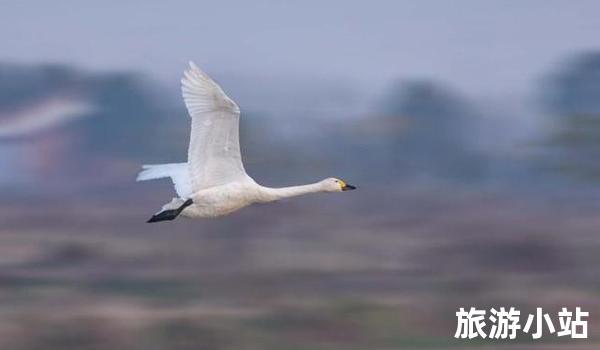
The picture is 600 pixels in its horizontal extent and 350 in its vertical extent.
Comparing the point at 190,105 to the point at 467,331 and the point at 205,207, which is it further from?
the point at 467,331

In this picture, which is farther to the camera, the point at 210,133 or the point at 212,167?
the point at 212,167

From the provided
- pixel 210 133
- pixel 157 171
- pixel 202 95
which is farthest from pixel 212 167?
pixel 157 171

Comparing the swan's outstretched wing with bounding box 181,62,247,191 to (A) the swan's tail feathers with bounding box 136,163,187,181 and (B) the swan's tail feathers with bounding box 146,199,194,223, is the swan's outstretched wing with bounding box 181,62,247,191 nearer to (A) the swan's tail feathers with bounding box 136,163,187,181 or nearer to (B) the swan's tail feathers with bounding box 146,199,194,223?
(B) the swan's tail feathers with bounding box 146,199,194,223

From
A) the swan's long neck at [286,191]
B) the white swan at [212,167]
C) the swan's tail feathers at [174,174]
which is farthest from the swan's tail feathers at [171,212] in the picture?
the swan's long neck at [286,191]

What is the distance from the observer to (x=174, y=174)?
1046 cm

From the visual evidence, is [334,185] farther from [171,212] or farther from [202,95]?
[202,95]

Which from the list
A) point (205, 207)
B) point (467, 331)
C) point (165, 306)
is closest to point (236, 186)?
point (205, 207)

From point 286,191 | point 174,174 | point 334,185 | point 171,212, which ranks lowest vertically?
point 171,212

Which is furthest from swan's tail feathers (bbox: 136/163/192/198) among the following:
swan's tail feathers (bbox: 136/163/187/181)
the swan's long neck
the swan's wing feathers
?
the swan's wing feathers

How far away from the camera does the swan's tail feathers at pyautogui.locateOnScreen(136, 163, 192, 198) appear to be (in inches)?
400

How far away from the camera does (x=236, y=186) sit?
32.5ft

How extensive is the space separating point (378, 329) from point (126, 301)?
8.58 ft

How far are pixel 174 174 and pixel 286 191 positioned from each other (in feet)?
2.73

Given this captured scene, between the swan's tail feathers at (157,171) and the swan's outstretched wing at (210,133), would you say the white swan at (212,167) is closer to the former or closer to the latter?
the swan's outstretched wing at (210,133)
